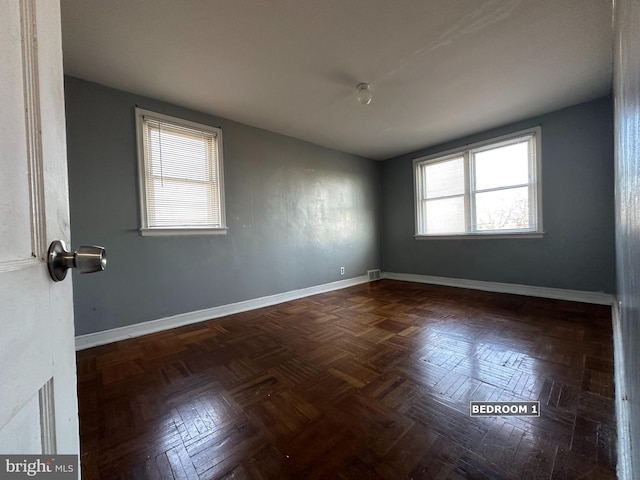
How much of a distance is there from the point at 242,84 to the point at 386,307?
300 centimetres

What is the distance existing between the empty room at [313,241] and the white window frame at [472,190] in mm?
34

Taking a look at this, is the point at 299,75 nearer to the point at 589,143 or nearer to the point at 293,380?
the point at 293,380

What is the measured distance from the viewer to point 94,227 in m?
2.35

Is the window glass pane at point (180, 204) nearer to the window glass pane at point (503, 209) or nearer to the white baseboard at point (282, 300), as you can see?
the white baseboard at point (282, 300)

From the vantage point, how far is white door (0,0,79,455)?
34 cm

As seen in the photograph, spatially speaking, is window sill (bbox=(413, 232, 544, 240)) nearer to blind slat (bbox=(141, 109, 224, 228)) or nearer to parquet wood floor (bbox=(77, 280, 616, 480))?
parquet wood floor (bbox=(77, 280, 616, 480))

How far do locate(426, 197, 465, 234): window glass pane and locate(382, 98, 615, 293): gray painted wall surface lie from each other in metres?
0.36

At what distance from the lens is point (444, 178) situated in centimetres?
441

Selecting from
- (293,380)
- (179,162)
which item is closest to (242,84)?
(179,162)

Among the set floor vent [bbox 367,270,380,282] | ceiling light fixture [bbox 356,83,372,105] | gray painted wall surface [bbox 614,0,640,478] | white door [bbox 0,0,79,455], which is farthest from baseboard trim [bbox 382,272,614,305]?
white door [bbox 0,0,79,455]

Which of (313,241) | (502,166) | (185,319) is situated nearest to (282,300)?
(313,241)

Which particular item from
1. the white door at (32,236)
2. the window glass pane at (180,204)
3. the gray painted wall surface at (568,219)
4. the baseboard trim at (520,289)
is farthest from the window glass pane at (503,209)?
the white door at (32,236)

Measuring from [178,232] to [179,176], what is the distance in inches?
25.1

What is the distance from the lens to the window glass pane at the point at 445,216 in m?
4.25
